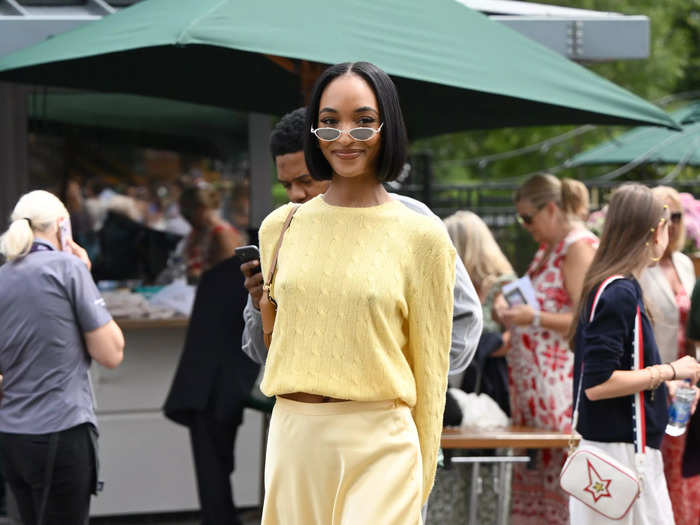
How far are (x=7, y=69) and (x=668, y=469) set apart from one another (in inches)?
141

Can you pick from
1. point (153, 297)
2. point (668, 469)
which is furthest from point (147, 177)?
A: point (668, 469)

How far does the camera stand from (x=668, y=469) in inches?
233

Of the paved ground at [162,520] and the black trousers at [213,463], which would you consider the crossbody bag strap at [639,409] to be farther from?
the paved ground at [162,520]

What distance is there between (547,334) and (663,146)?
692cm

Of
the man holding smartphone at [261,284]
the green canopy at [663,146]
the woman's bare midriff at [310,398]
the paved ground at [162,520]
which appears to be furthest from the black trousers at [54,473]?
the green canopy at [663,146]

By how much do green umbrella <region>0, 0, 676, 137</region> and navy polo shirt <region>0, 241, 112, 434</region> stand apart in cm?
87

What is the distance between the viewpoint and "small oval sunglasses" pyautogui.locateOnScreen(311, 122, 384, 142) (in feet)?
9.23

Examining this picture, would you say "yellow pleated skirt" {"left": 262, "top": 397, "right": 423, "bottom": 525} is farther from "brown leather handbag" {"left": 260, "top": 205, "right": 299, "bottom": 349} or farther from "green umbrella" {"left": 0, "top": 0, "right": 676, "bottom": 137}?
"green umbrella" {"left": 0, "top": 0, "right": 676, "bottom": 137}

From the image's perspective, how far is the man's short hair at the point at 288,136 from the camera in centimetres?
374

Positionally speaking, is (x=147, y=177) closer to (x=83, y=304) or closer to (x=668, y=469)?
(x=83, y=304)

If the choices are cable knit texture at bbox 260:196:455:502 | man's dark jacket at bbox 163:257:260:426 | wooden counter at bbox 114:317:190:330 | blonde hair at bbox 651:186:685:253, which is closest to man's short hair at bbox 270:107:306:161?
cable knit texture at bbox 260:196:455:502

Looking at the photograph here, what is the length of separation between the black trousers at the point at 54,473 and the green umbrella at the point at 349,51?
4.86 feet

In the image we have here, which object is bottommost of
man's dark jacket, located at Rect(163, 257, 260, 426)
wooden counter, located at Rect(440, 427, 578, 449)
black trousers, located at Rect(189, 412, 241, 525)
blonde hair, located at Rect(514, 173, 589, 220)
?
black trousers, located at Rect(189, 412, 241, 525)

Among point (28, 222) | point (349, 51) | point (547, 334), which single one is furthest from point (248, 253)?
point (547, 334)
